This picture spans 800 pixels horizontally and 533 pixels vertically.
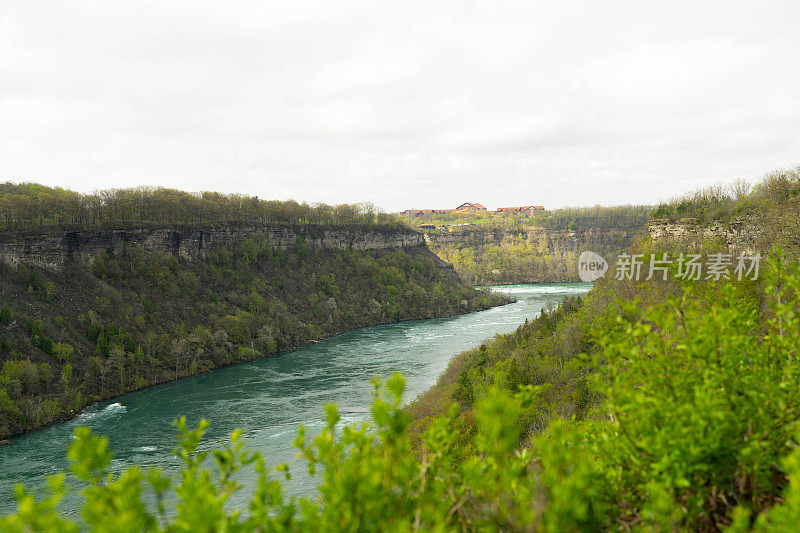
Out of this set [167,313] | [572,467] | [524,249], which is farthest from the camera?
[524,249]

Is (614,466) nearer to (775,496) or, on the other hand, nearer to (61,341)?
(775,496)

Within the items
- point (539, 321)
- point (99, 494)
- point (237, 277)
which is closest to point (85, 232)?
point (237, 277)

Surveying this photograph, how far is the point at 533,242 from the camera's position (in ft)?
508

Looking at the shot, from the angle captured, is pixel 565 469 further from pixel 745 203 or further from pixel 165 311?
pixel 165 311

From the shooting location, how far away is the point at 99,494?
2.49m

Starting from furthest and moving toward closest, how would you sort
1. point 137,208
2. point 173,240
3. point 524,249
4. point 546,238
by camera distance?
point 546,238
point 524,249
point 137,208
point 173,240

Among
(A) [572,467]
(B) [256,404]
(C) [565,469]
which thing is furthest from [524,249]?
(C) [565,469]

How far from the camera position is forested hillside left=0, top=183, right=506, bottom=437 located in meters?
36.7

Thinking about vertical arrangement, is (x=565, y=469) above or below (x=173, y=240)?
below

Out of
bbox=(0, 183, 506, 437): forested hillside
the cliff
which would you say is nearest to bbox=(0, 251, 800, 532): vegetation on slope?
bbox=(0, 183, 506, 437): forested hillside

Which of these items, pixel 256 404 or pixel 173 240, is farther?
pixel 173 240

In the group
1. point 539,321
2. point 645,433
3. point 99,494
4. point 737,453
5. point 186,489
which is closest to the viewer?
point 186,489

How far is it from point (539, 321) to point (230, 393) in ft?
88.3

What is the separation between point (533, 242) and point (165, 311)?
411ft
